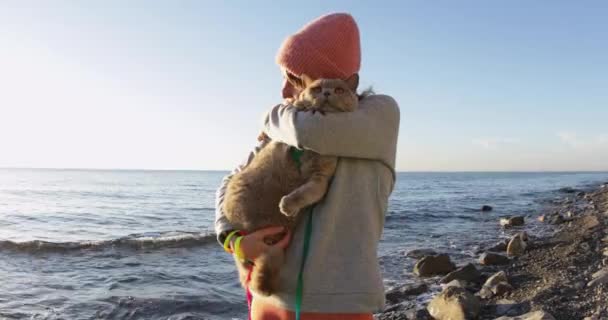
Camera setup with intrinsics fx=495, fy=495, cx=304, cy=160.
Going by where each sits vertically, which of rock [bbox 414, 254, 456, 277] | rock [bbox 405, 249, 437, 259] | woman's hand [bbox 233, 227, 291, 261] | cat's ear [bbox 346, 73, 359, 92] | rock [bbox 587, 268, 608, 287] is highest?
cat's ear [bbox 346, 73, 359, 92]

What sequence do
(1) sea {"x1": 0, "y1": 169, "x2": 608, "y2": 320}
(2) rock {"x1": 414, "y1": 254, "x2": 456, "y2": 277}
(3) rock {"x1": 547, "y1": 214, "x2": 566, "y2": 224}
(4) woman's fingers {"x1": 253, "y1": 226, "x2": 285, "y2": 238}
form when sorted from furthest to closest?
1. (3) rock {"x1": 547, "y1": 214, "x2": 566, "y2": 224}
2. (2) rock {"x1": 414, "y1": 254, "x2": 456, "y2": 277}
3. (1) sea {"x1": 0, "y1": 169, "x2": 608, "y2": 320}
4. (4) woman's fingers {"x1": 253, "y1": 226, "x2": 285, "y2": 238}

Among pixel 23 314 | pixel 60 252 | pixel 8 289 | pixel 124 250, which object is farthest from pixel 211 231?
pixel 23 314

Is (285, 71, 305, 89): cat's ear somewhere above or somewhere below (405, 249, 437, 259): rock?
above

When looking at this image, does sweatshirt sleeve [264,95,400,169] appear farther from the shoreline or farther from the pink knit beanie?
the shoreline

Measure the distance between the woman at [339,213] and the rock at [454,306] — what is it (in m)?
5.23

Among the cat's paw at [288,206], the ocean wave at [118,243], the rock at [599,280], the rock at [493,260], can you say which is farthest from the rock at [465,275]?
the cat's paw at [288,206]

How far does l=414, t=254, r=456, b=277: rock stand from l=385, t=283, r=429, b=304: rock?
50.6 inches

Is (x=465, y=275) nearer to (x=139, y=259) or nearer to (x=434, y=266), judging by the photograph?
(x=434, y=266)

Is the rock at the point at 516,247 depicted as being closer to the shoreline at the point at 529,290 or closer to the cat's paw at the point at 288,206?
the shoreline at the point at 529,290

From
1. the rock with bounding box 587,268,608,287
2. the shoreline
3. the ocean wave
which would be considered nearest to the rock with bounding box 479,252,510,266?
the shoreline

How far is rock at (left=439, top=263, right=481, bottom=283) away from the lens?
9.51 metres

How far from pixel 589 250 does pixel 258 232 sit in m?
10.6

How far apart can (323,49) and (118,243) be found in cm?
1452

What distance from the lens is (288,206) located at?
1.84 m
